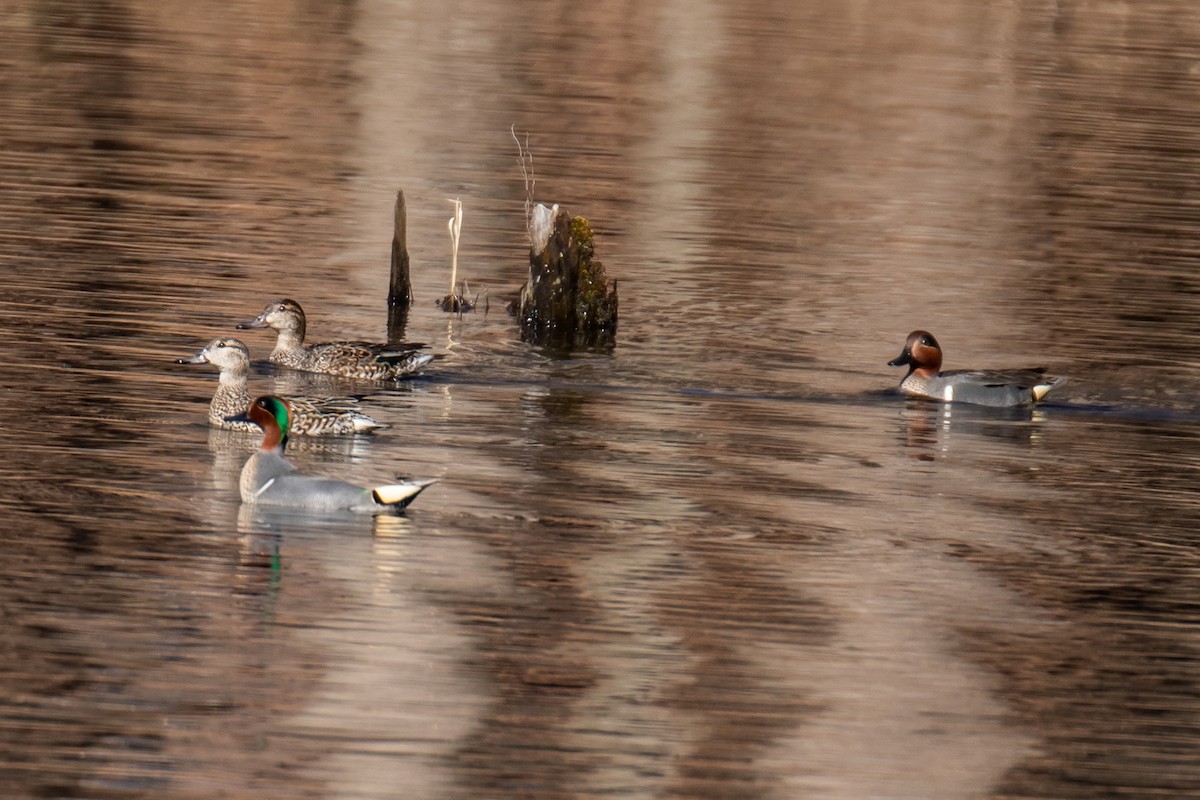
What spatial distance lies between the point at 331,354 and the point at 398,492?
5.21 metres

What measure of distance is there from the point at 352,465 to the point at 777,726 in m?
5.45

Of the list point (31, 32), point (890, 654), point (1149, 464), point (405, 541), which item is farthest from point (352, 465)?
point (31, 32)

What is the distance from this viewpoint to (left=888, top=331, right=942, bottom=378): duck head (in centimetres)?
1914

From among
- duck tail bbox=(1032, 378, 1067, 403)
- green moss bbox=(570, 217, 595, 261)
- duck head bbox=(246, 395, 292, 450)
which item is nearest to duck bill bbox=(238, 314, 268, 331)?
green moss bbox=(570, 217, 595, 261)

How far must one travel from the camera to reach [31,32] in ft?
160

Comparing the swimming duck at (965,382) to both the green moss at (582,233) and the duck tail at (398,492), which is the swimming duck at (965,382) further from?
the duck tail at (398,492)

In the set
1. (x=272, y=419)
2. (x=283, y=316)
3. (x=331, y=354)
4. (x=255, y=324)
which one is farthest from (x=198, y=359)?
(x=272, y=419)

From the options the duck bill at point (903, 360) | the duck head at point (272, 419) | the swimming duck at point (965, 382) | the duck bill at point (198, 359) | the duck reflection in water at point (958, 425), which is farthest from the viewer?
the duck bill at point (903, 360)

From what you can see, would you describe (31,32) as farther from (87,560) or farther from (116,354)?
(87,560)

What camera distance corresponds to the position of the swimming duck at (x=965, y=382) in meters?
18.8

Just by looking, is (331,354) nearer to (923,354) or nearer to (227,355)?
(227,355)

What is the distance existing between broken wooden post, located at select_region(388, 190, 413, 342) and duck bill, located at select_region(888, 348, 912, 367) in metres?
4.84

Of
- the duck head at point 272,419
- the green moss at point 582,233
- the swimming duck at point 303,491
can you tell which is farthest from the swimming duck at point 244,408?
the green moss at point 582,233

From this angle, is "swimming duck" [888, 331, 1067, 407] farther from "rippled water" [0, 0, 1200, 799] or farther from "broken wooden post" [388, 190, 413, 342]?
"broken wooden post" [388, 190, 413, 342]
